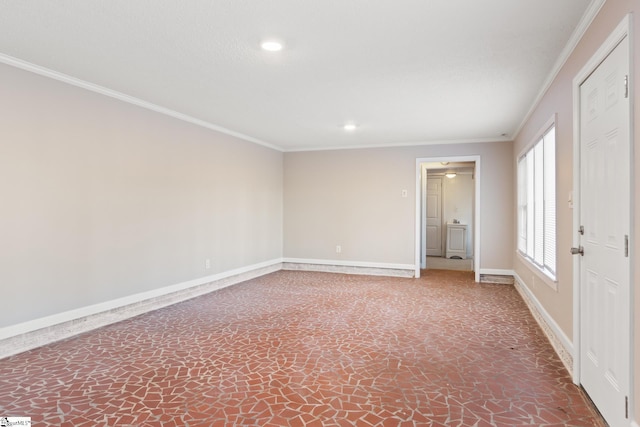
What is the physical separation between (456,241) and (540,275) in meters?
5.99

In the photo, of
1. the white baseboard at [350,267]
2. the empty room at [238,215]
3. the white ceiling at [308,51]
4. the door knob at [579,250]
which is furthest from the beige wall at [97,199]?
the door knob at [579,250]

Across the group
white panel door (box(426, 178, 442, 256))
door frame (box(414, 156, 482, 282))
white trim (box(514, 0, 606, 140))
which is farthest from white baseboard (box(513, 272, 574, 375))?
white panel door (box(426, 178, 442, 256))

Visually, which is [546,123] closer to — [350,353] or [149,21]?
[350,353]

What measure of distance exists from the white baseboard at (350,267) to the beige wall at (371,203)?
0.08m

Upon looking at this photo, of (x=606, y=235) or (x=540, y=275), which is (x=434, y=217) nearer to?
(x=540, y=275)

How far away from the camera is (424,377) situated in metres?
2.76

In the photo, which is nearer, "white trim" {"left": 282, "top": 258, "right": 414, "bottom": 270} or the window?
the window

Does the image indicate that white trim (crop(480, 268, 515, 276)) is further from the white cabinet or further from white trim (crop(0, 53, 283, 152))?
white trim (crop(0, 53, 283, 152))

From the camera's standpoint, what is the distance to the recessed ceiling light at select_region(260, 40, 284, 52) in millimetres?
2770

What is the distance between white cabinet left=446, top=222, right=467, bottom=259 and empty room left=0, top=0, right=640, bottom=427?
145 inches

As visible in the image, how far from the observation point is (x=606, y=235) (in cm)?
211

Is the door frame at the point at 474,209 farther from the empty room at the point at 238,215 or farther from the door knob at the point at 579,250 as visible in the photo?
the door knob at the point at 579,250

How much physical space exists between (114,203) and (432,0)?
→ 3.60m

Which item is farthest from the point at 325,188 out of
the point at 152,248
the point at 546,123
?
the point at 546,123
